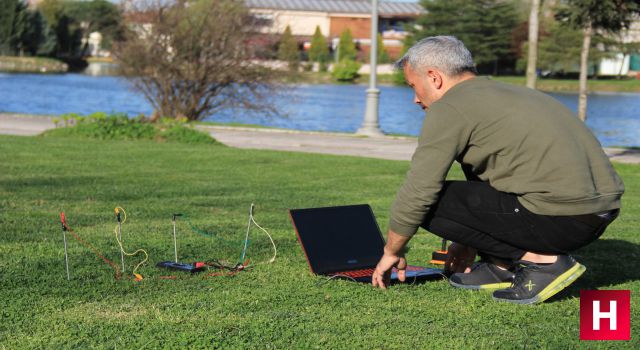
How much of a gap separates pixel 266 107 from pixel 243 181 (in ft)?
51.8

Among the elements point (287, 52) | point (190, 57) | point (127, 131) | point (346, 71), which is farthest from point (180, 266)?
point (346, 71)

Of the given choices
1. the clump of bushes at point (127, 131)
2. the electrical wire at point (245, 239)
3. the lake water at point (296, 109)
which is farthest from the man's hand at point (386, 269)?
the lake water at point (296, 109)

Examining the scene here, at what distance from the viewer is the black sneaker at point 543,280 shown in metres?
4.61

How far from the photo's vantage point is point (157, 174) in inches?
441

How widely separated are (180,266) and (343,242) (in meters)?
0.98

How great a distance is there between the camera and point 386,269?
467cm

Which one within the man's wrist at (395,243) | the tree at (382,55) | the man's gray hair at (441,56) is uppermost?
the man's gray hair at (441,56)

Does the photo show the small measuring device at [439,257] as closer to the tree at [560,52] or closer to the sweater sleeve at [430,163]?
the sweater sleeve at [430,163]

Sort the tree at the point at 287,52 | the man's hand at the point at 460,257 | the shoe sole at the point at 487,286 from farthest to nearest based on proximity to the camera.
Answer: the tree at the point at 287,52 → the man's hand at the point at 460,257 → the shoe sole at the point at 487,286

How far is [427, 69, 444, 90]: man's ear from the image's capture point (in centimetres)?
450

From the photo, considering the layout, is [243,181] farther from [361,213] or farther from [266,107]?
[266,107]

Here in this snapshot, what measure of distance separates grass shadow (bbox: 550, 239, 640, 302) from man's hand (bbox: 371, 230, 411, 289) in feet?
2.66

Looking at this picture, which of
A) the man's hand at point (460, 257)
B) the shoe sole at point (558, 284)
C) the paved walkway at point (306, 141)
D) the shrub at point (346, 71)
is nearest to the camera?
the shoe sole at point (558, 284)

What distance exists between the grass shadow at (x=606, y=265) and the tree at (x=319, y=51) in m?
87.3
